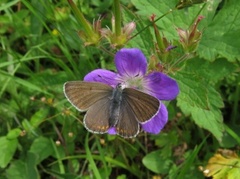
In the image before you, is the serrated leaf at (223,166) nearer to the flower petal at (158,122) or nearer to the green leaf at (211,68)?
the green leaf at (211,68)

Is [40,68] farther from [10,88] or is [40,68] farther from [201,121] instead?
[201,121]

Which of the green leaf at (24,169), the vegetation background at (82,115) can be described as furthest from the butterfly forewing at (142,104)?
the green leaf at (24,169)

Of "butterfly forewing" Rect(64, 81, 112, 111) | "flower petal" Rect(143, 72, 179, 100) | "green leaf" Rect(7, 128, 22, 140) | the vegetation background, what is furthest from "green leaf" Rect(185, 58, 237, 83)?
"green leaf" Rect(7, 128, 22, 140)

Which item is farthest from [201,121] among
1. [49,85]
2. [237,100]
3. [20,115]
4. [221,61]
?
[20,115]

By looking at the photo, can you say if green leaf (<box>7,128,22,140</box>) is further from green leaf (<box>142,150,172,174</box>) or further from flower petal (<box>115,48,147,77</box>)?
flower petal (<box>115,48,147,77</box>)

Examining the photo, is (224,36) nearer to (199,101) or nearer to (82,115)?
(199,101)
